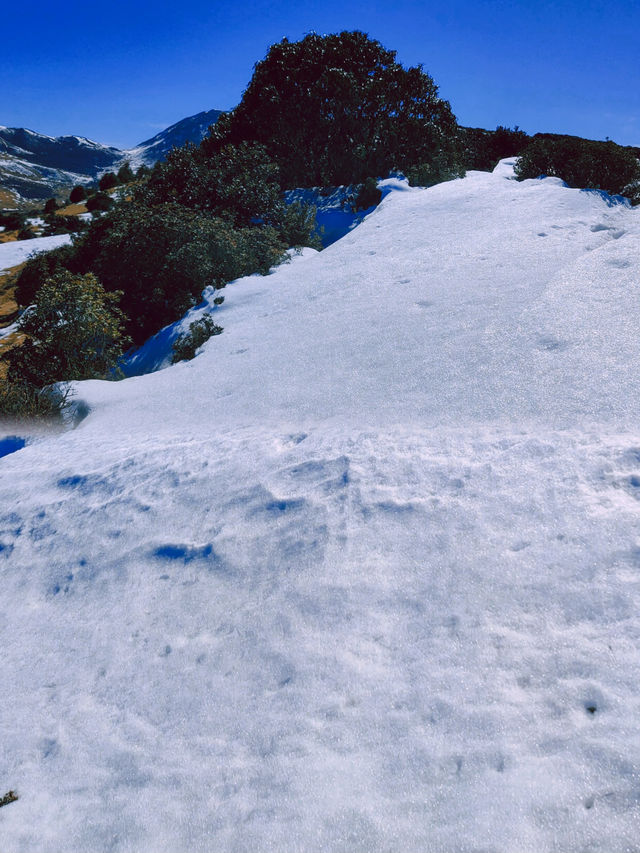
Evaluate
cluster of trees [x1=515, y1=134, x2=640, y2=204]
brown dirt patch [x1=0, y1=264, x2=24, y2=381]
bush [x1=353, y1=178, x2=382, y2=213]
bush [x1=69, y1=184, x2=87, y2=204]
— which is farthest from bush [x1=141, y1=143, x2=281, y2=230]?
bush [x1=69, y1=184, x2=87, y2=204]

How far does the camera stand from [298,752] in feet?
7.61

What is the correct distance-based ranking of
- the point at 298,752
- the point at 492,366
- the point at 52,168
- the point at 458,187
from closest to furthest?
the point at 298,752, the point at 492,366, the point at 458,187, the point at 52,168

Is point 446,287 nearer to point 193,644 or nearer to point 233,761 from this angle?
point 193,644

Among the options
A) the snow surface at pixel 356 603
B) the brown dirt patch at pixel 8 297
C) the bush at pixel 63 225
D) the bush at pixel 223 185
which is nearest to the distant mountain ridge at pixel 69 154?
the bush at pixel 63 225

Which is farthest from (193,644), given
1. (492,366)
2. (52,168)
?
(52,168)

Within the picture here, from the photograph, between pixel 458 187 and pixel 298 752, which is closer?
pixel 298 752

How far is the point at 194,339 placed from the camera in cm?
828

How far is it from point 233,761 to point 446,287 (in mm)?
6023

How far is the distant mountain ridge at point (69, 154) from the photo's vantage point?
11625cm

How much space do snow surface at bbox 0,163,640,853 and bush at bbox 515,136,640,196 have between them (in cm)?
579

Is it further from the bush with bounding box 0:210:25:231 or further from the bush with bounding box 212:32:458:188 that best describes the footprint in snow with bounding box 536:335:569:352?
the bush with bounding box 0:210:25:231

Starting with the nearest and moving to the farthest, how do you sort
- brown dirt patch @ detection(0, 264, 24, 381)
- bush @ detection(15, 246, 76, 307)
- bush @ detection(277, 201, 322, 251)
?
bush @ detection(277, 201, 322, 251), brown dirt patch @ detection(0, 264, 24, 381), bush @ detection(15, 246, 76, 307)

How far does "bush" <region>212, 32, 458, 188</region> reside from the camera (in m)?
16.9

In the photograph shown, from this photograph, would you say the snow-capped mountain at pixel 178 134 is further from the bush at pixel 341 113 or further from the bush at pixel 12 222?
the bush at pixel 341 113
